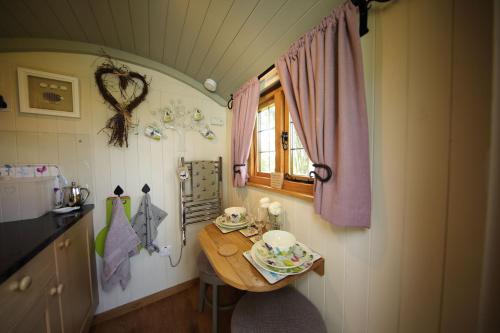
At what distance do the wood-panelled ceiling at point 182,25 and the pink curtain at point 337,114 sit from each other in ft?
0.53

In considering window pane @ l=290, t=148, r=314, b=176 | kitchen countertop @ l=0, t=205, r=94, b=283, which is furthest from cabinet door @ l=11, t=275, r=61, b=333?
window pane @ l=290, t=148, r=314, b=176

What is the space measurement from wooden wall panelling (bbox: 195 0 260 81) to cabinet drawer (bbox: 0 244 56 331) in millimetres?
1596

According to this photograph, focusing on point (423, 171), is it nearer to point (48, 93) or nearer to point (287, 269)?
point (287, 269)

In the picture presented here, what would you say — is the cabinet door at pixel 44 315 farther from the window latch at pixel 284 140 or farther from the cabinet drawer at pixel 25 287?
the window latch at pixel 284 140

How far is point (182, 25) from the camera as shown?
3.57 ft

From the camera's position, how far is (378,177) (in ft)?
2.23

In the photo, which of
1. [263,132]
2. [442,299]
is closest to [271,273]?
[442,299]

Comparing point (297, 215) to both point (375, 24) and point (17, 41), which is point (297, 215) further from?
point (17, 41)

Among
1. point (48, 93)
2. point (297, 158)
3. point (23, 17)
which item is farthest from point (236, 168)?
point (23, 17)

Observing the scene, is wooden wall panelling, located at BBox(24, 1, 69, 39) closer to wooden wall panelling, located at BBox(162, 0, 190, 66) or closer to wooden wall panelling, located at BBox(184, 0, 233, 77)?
wooden wall panelling, located at BBox(162, 0, 190, 66)

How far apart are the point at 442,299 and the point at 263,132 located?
1.39 meters

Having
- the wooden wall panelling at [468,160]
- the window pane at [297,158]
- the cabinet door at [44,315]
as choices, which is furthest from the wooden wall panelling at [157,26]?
the cabinet door at [44,315]

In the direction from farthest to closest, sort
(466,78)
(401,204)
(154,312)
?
(154,312) < (401,204) < (466,78)

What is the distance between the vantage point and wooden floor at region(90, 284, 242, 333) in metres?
1.28
